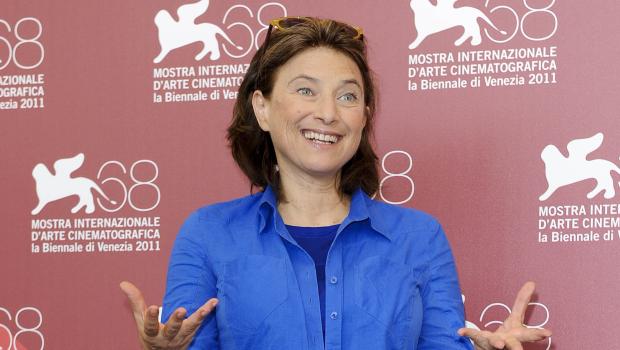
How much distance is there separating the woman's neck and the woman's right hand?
356mm

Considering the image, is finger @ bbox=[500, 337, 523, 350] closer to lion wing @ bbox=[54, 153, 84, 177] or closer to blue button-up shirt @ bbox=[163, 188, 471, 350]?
blue button-up shirt @ bbox=[163, 188, 471, 350]

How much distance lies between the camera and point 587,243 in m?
2.14

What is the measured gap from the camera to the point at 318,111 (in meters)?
1.76

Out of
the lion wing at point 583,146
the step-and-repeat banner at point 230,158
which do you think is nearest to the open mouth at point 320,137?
the step-and-repeat banner at point 230,158

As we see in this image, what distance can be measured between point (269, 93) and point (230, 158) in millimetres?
544

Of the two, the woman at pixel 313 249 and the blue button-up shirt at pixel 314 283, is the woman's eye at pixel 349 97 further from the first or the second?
the blue button-up shirt at pixel 314 283

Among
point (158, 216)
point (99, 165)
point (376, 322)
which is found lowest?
point (376, 322)

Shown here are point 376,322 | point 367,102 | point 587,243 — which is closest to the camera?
point 376,322

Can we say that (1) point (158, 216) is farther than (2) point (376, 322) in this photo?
Yes

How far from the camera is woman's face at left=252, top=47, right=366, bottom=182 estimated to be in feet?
5.79

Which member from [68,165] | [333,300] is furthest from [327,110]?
[68,165]

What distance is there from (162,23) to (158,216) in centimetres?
56

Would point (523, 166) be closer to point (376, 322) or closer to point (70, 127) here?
point (376, 322)

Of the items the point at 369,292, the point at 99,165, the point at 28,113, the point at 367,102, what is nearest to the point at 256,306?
the point at 369,292
